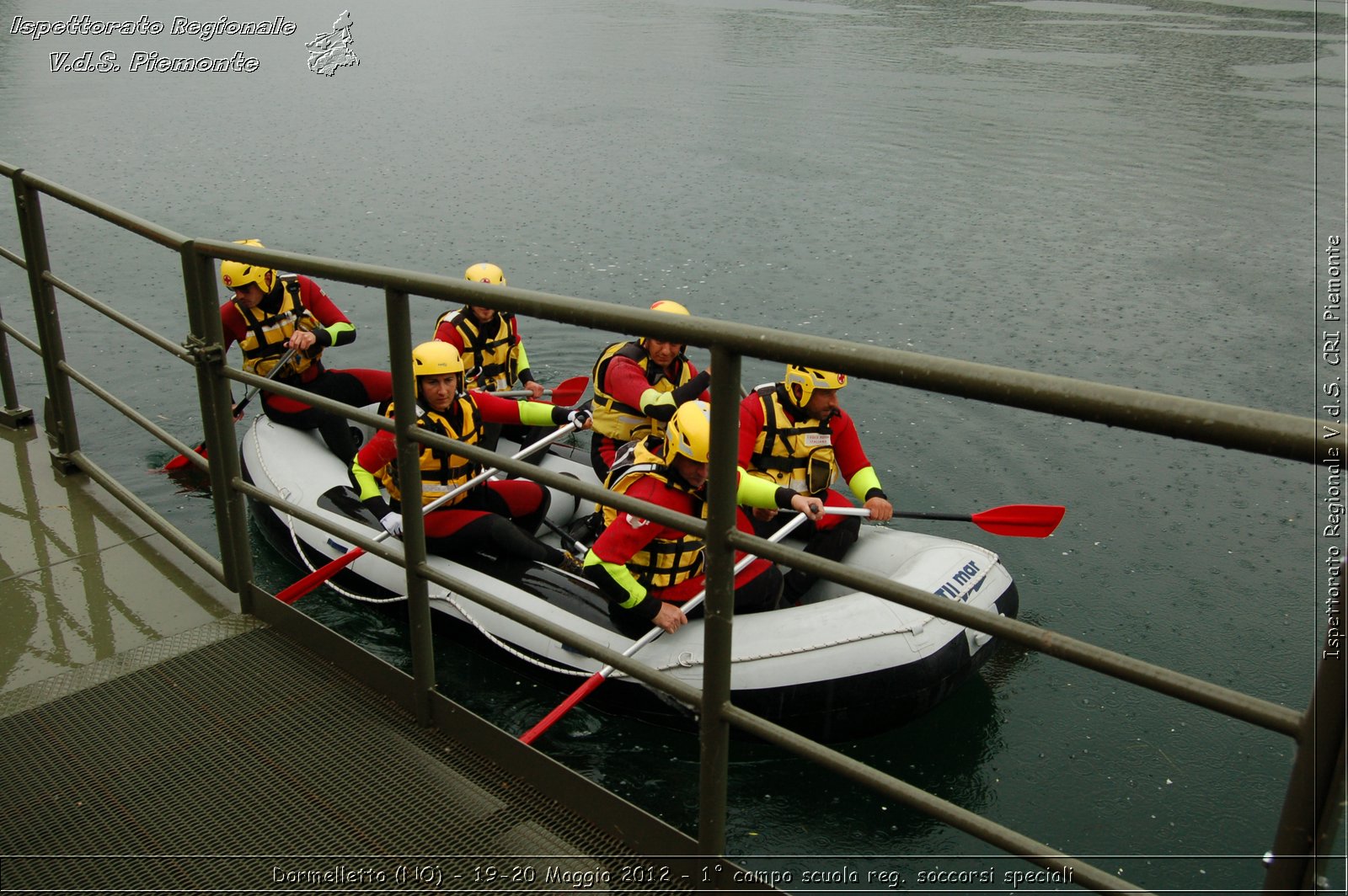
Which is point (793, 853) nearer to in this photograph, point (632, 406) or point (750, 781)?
point (750, 781)

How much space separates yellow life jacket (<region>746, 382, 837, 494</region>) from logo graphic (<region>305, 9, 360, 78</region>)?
18.7 meters

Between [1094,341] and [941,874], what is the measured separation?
20.9 ft

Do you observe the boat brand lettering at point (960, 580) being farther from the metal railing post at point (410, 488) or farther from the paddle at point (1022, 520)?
the metal railing post at point (410, 488)

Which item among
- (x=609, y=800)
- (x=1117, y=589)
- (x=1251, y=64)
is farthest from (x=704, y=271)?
(x=1251, y=64)

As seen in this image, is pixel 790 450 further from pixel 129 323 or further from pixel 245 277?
pixel 245 277

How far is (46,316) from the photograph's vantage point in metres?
4.11

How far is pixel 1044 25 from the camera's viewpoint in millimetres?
25219

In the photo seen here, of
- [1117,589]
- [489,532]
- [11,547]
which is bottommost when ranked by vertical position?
[1117,589]

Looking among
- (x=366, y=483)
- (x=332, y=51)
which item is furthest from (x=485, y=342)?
(x=332, y=51)

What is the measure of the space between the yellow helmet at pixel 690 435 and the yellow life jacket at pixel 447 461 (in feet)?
4.88

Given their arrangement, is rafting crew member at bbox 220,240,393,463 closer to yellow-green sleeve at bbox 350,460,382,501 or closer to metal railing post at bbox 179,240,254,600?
yellow-green sleeve at bbox 350,460,382,501

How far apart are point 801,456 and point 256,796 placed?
3.36 metres

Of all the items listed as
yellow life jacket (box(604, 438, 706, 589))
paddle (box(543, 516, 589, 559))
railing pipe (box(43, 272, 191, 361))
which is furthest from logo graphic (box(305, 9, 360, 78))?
yellow life jacket (box(604, 438, 706, 589))

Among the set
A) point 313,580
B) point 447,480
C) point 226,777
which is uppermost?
point 226,777
